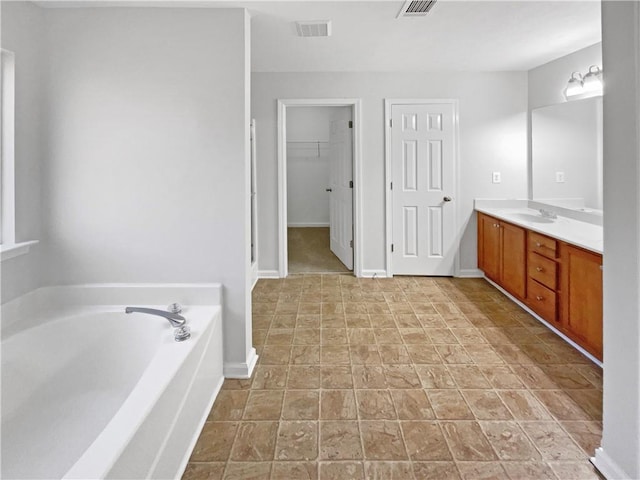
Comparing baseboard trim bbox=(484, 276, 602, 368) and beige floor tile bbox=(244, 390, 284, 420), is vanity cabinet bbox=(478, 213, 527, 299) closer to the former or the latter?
baseboard trim bbox=(484, 276, 602, 368)

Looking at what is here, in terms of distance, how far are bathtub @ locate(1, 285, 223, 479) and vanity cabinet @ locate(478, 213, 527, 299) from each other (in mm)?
2651

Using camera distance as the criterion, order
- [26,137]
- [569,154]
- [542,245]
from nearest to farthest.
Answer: [26,137]
[542,245]
[569,154]

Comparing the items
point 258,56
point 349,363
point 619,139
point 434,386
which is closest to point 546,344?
point 434,386

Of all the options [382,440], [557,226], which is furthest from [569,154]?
[382,440]

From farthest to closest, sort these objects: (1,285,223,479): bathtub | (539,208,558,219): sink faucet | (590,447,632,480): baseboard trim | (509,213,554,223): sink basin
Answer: (539,208,558,219): sink faucet
(509,213,554,223): sink basin
(590,447,632,480): baseboard trim
(1,285,223,479): bathtub

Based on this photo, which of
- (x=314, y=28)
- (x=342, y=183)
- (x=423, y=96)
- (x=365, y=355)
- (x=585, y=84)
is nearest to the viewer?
(x=365, y=355)

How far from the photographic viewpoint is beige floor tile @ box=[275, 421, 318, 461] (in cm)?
186

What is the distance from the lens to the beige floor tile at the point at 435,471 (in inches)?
67.5

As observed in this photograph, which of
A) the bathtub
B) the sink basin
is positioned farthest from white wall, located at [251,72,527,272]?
the bathtub

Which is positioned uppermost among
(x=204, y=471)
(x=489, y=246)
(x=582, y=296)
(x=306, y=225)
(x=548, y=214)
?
(x=548, y=214)

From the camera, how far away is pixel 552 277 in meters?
3.13

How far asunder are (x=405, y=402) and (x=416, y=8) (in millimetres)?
2413

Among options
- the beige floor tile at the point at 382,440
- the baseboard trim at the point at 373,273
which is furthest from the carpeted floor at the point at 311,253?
the beige floor tile at the point at 382,440

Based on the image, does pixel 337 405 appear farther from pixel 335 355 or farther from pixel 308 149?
pixel 308 149
